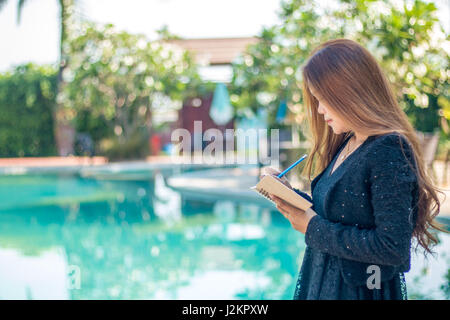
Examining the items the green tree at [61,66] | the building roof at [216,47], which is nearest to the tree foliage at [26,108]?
the green tree at [61,66]

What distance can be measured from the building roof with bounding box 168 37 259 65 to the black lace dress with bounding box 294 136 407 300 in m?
18.1

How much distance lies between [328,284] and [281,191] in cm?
27

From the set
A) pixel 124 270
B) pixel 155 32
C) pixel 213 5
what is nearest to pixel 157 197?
pixel 124 270

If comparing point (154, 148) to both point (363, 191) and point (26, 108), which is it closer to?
point (26, 108)

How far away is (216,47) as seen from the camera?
20.9m

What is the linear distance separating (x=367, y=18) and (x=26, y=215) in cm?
596

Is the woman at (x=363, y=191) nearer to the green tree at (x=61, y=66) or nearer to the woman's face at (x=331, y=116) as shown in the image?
the woman's face at (x=331, y=116)

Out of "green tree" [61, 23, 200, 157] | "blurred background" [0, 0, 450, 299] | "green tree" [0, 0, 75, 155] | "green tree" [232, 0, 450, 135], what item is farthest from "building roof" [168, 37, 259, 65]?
"green tree" [232, 0, 450, 135]

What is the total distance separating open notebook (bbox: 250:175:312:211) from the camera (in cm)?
124

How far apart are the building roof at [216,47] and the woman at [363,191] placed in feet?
59.5

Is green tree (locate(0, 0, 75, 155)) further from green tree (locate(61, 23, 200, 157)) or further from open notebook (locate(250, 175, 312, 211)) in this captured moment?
open notebook (locate(250, 175, 312, 211))

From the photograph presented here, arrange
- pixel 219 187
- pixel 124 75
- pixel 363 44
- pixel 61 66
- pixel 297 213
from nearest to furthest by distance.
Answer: pixel 297 213 < pixel 363 44 < pixel 219 187 < pixel 124 75 < pixel 61 66

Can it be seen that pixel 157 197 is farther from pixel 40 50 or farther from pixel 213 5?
pixel 40 50

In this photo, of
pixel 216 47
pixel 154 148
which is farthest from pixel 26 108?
pixel 216 47
